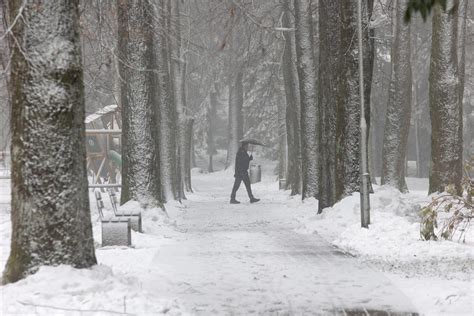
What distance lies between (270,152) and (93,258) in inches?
2015

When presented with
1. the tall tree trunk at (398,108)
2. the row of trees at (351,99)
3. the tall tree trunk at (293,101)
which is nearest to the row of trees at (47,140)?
the row of trees at (351,99)

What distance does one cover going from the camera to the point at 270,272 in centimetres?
931

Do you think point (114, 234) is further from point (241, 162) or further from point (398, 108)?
point (398, 108)

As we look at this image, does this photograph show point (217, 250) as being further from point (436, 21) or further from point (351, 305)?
point (436, 21)

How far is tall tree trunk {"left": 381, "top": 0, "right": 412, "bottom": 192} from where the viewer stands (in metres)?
23.7

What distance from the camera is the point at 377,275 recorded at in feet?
29.3

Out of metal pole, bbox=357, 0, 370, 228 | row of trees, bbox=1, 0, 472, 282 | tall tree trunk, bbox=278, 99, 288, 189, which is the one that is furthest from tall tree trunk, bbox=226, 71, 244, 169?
metal pole, bbox=357, 0, 370, 228

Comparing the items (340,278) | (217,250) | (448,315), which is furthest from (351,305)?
(217,250)

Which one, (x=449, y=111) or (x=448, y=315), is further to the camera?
(x=449, y=111)

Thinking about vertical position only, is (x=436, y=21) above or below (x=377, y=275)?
above

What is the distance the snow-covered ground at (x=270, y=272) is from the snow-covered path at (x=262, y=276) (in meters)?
0.01

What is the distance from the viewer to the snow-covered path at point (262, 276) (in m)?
7.30

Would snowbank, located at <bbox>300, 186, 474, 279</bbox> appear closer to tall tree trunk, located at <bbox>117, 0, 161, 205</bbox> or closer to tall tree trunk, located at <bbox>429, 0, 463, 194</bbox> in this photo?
tall tree trunk, located at <bbox>117, 0, 161, 205</bbox>

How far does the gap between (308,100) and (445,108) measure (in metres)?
4.70
